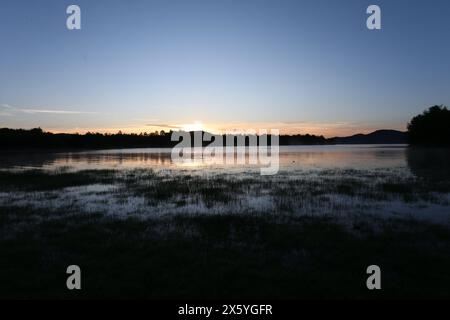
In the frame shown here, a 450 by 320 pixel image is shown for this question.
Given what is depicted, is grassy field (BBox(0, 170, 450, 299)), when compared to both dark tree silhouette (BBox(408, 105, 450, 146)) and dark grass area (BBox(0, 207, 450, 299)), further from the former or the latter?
dark tree silhouette (BBox(408, 105, 450, 146))

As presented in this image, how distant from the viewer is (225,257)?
37.0ft

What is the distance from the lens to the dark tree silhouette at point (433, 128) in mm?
127988

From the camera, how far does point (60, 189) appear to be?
29.3 m

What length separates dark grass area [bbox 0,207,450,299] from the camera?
8750mm

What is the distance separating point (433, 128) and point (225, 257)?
147m

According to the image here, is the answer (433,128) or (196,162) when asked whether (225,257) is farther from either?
(433,128)

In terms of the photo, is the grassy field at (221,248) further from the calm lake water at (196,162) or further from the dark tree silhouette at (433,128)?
the dark tree silhouette at (433,128)

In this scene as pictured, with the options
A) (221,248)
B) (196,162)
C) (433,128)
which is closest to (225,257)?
(221,248)

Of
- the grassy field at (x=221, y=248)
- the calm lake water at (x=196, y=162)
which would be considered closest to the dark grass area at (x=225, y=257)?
the grassy field at (x=221, y=248)

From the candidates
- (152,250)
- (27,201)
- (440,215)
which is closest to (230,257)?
(152,250)

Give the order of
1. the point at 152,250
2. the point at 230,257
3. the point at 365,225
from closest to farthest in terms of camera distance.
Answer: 1. the point at 230,257
2. the point at 152,250
3. the point at 365,225

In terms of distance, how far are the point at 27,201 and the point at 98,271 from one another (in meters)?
16.6

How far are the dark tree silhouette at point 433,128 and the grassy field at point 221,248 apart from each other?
4988 inches
